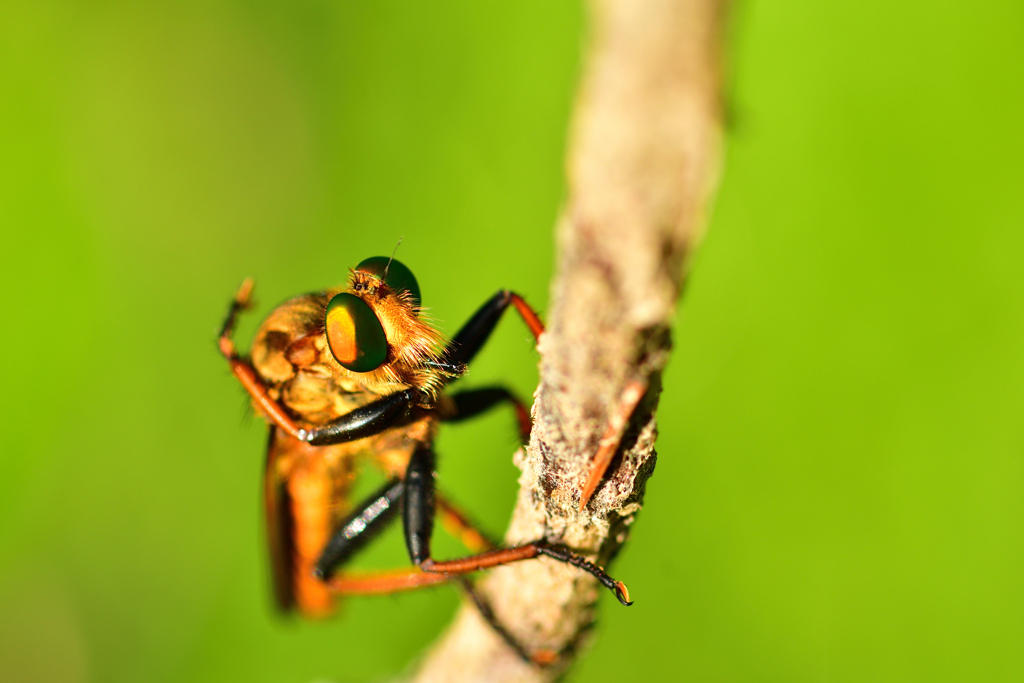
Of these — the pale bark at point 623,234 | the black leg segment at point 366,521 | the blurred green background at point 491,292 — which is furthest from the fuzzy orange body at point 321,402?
the pale bark at point 623,234

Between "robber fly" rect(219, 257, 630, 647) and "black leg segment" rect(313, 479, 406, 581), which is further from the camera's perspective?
"black leg segment" rect(313, 479, 406, 581)

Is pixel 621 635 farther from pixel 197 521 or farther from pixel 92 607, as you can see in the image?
pixel 92 607

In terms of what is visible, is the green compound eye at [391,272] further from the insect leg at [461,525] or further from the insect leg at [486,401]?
the insect leg at [461,525]

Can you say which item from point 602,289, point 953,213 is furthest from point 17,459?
point 953,213

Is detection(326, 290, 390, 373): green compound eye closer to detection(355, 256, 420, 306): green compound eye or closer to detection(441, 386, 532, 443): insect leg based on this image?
detection(355, 256, 420, 306): green compound eye

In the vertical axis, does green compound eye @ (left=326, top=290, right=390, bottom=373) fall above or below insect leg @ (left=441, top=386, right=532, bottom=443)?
above

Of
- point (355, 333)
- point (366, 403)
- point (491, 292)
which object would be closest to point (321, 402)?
point (366, 403)

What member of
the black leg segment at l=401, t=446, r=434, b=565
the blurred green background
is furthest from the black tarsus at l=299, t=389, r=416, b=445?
the blurred green background
